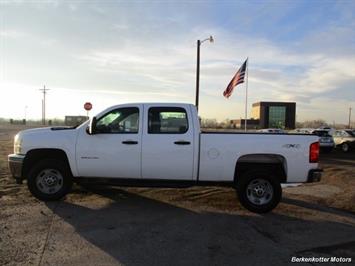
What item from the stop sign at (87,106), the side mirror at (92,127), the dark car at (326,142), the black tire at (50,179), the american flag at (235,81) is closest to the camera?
the side mirror at (92,127)

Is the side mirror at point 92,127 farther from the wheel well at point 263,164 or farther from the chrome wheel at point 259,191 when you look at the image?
the chrome wheel at point 259,191

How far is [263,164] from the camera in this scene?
347 inches

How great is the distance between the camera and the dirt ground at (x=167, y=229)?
5.90 meters

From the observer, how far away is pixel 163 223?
7.63m

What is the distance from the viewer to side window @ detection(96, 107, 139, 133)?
29.4 ft

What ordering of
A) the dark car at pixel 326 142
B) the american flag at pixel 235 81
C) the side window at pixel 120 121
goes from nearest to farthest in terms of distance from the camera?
the side window at pixel 120 121, the dark car at pixel 326 142, the american flag at pixel 235 81

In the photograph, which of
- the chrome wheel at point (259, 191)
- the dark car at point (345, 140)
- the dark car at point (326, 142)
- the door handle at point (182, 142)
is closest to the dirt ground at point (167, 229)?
the chrome wheel at point (259, 191)

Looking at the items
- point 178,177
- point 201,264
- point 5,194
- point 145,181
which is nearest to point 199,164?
point 178,177

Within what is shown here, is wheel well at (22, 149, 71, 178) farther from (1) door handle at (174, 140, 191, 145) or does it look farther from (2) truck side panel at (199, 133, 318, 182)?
(2) truck side panel at (199, 133, 318, 182)

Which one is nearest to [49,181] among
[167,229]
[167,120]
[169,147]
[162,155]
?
[162,155]

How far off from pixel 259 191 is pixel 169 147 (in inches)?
75.4

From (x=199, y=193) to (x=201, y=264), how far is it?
16.1ft

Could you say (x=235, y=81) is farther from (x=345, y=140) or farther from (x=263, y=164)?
(x=263, y=164)

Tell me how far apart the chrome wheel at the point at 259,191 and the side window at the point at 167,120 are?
Result: 1668mm
